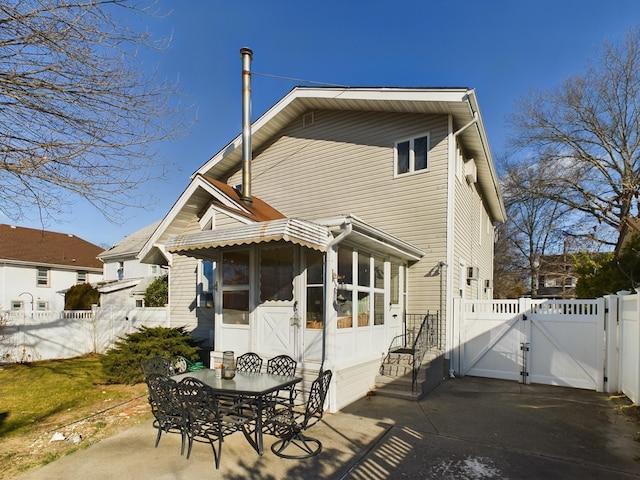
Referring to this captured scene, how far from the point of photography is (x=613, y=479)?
392 centimetres

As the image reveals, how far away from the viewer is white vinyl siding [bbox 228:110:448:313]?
918 cm

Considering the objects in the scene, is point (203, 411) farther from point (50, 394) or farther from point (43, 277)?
point (43, 277)

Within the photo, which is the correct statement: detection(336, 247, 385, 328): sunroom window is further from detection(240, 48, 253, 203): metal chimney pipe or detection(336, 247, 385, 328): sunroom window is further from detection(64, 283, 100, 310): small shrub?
detection(64, 283, 100, 310): small shrub

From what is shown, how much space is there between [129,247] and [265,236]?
68.6 feet

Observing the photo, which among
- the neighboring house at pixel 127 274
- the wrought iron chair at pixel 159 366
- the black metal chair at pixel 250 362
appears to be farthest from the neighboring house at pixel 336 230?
the neighboring house at pixel 127 274

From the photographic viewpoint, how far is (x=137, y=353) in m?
8.36

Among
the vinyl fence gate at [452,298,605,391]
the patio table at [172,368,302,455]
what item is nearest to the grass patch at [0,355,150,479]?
the patio table at [172,368,302,455]

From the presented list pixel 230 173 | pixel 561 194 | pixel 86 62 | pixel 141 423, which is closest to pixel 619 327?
pixel 141 423

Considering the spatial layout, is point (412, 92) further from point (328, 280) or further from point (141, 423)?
point (141, 423)

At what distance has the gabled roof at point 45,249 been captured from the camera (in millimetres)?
23500

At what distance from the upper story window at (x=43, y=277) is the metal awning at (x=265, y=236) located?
23564 millimetres

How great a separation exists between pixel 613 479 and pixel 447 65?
12.2 m

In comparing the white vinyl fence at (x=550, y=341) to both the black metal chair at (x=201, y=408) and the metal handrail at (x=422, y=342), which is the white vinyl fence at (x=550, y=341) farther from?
the black metal chair at (x=201, y=408)

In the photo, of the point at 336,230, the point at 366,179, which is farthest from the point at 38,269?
the point at 336,230
